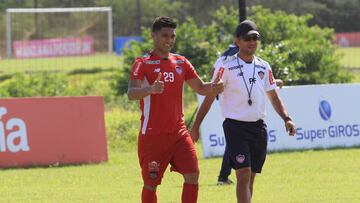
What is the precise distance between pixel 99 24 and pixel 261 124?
4004 centimetres

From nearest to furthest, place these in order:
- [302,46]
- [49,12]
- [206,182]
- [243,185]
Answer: [243,185] < [206,182] < [302,46] < [49,12]

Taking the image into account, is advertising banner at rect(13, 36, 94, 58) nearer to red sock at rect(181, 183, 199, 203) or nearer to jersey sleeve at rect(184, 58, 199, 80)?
jersey sleeve at rect(184, 58, 199, 80)

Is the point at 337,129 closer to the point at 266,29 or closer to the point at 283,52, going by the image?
the point at 283,52

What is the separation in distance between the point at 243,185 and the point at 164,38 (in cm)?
161

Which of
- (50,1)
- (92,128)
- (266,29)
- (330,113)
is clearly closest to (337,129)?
(330,113)

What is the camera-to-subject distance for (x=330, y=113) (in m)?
17.3

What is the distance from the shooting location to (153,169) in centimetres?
860

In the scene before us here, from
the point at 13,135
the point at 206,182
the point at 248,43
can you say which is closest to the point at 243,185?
the point at 248,43

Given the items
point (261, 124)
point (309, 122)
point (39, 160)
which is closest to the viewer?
point (261, 124)

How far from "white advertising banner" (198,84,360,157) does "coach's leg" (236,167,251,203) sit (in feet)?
25.2

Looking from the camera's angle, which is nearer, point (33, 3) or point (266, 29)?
point (266, 29)

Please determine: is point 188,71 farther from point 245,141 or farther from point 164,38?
point 245,141

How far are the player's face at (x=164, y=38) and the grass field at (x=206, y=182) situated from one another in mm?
3023

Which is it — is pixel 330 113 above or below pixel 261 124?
below
